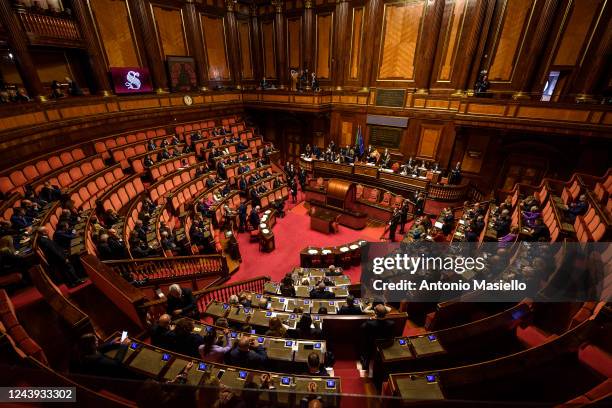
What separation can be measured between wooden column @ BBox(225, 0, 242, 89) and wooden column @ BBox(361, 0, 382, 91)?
21.1ft

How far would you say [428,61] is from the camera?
34.7ft

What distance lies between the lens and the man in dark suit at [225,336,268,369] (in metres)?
3.06

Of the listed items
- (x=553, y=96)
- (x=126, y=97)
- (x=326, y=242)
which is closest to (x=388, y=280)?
(x=326, y=242)

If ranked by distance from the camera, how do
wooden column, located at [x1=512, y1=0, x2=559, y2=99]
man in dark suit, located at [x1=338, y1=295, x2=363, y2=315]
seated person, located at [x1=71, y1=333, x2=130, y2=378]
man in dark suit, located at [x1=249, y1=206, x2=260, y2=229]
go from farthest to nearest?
1. man in dark suit, located at [x1=249, y1=206, x2=260, y2=229]
2. wooden column, located at [x1=512, y1=0, x2=559, y2=99]
3. man in dark suit, located at [x1=338, y1=295, x2=363, y2=315]
4. seated person, located at [x1=71, y1=333, x2=130, y2=378]

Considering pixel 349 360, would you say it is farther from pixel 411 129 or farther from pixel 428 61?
pixel 428 61

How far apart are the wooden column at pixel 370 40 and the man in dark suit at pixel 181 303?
11.2 metres

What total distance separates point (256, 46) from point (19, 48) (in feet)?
32.5

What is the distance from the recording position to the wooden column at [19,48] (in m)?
7.08

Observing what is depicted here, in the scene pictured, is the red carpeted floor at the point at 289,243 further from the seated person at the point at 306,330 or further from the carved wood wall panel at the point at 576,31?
the carved wood wall panel at the point at 576,31

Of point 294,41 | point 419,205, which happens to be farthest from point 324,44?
point 419,205

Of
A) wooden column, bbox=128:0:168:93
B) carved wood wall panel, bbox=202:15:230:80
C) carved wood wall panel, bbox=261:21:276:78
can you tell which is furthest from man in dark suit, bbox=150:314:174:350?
carved wood wall panel, bbox=261:21:276:78

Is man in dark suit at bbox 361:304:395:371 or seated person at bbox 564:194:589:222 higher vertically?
seated person at bbox 564:194:589:222

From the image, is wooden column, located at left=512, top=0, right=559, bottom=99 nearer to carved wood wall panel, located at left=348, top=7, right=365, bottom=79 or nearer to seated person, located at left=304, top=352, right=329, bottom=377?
carved wood wall panel, located at left=348, top=7, right=365, bottom=79

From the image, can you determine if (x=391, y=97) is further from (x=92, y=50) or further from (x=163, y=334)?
(x=163, y=334)
